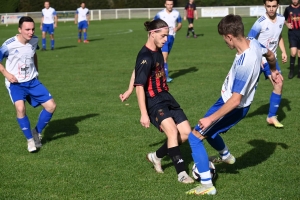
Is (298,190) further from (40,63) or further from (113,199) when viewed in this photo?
(40,63)

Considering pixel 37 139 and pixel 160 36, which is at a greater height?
pixel 160 36

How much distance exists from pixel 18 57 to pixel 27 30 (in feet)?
1.44

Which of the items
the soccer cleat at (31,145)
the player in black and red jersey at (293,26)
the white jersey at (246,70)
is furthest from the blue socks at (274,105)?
the player in black and red jersey at (293,26)

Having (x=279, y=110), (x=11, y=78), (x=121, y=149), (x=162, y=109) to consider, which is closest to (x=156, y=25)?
(x=162, y=109)

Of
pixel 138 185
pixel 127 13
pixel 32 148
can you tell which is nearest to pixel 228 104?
pixel 138 185

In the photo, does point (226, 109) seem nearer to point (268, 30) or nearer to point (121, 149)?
point (121, 149)

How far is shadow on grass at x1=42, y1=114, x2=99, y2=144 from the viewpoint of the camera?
880 centimetres

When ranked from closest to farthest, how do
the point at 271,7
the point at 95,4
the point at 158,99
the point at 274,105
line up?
the point at 158,99, the point at 271,7, the point at 274,105, the point at 95,4

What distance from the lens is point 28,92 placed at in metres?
8.09

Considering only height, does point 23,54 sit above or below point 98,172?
above

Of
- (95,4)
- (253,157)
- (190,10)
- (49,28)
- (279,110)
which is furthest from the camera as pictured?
(95,4)

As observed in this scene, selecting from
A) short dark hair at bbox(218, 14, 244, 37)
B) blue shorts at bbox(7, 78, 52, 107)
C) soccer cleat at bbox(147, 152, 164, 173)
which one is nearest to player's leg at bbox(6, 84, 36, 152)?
blue shorts at bbox(7, 78, 52, 107)

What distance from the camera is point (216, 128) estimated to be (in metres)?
5.86

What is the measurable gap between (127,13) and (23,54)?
1799 inches
